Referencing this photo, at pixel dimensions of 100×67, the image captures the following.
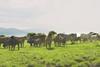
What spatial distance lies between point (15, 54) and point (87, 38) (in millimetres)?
41350

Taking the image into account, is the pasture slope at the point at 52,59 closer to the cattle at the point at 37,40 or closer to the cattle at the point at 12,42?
the cattle at the point at 12,42

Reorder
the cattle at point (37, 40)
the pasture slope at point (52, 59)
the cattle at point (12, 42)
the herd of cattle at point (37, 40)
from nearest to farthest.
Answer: the pasture slope at point (52, 59), the cattle at point (12, 42), the herd of cattle at point (37, 40), the cattle at point (37, 40)

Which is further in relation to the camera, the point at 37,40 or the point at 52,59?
the point at 37,40

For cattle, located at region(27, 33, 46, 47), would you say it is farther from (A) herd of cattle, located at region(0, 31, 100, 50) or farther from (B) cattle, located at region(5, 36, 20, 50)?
(B) cattle, located at region(5, 36, 20, 50)

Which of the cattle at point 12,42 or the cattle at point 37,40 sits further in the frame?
the cattle at point 37,40

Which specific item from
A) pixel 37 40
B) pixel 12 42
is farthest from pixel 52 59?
pixel 37 40

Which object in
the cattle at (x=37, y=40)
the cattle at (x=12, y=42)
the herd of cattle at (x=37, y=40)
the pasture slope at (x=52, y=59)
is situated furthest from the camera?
the cattle at (x=37, y=40)

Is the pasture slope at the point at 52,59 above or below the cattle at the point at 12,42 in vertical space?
below

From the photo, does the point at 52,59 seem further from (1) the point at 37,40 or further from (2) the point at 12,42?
(1) the point at 37,40

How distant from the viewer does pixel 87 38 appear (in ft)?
300

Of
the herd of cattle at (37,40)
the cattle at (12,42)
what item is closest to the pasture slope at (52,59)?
the cattle at (12,42)

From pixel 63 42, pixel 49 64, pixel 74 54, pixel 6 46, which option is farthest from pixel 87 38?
pixel 49 64

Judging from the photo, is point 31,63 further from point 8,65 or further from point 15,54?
point 15,54

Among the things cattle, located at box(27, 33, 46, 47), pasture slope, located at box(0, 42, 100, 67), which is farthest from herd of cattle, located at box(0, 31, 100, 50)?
pasture slope, located at box(0, 42, 100, 67)
